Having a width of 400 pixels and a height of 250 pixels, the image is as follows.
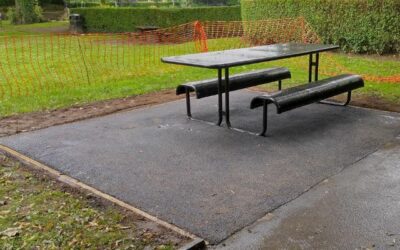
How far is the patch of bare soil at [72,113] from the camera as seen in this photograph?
19.9 ft

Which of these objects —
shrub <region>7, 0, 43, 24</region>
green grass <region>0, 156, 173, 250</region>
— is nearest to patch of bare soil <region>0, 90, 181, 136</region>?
green grass <region>0, 156, 173, 250</region>

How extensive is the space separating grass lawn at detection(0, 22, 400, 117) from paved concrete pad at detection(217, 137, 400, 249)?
3457 millimetres

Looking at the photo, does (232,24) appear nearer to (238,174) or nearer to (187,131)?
(187,131)

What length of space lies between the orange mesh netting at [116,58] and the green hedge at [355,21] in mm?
351

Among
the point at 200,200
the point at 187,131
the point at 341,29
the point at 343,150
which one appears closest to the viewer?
the point at 200,200

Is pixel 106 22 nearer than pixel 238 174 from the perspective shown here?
No

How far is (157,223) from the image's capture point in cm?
335

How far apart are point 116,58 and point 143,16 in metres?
9.06

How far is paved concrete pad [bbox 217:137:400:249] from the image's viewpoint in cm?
308

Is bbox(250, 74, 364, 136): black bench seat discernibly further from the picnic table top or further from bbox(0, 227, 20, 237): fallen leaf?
bbox(0, 227, 20, 237): fallen leaf

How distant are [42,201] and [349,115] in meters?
4.21

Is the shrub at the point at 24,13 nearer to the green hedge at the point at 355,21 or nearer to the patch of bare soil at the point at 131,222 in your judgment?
the green hedge at the point at 355,21

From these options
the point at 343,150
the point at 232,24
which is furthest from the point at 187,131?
the point at 232,24

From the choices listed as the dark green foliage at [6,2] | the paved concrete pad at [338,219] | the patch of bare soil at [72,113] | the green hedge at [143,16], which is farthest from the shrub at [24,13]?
the paved concrete pad at [338,219]
